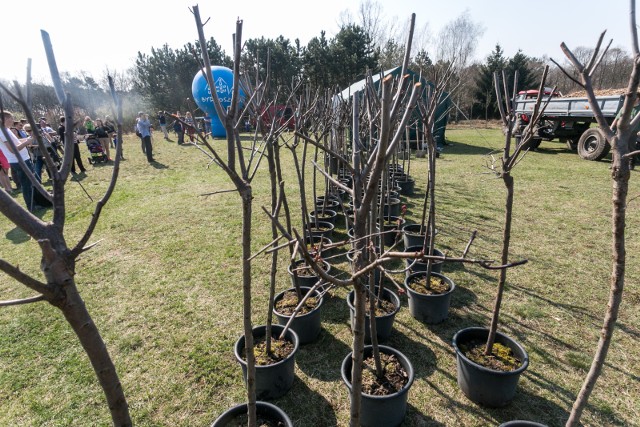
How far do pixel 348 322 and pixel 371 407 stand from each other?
1202 millimetres

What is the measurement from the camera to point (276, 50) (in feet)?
87.0

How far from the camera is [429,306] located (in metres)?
3.18

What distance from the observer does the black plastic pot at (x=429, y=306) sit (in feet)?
10.3

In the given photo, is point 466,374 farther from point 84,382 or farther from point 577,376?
point 84,382

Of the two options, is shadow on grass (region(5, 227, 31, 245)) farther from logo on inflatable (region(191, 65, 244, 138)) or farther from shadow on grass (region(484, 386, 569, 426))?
logo on inflatable (region(191, 65, 244, 138))

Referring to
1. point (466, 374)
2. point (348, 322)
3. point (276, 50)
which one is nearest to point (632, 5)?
point (466, 374)

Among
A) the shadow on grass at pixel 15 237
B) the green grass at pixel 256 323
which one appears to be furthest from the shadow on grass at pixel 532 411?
the shadow on grass at pixel 15 237

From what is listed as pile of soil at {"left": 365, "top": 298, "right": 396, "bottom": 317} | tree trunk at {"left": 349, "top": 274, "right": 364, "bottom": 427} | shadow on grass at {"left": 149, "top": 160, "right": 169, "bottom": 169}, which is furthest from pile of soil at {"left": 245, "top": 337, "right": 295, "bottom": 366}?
shadow on grass at {"left": 149, "top": 160, "right": 169, "bottom": 169}

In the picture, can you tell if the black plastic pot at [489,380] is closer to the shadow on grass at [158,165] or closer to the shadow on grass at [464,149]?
the shadow on grass at [158,165]

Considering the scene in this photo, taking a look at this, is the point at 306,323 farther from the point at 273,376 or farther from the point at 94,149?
the point at 94,149

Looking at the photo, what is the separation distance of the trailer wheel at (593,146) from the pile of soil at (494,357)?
10.9 meters

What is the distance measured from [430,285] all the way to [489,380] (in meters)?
1.17

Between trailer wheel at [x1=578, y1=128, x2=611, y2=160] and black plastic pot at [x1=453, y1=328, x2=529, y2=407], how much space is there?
11.0 m

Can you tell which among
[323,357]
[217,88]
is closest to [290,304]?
[323,357]
